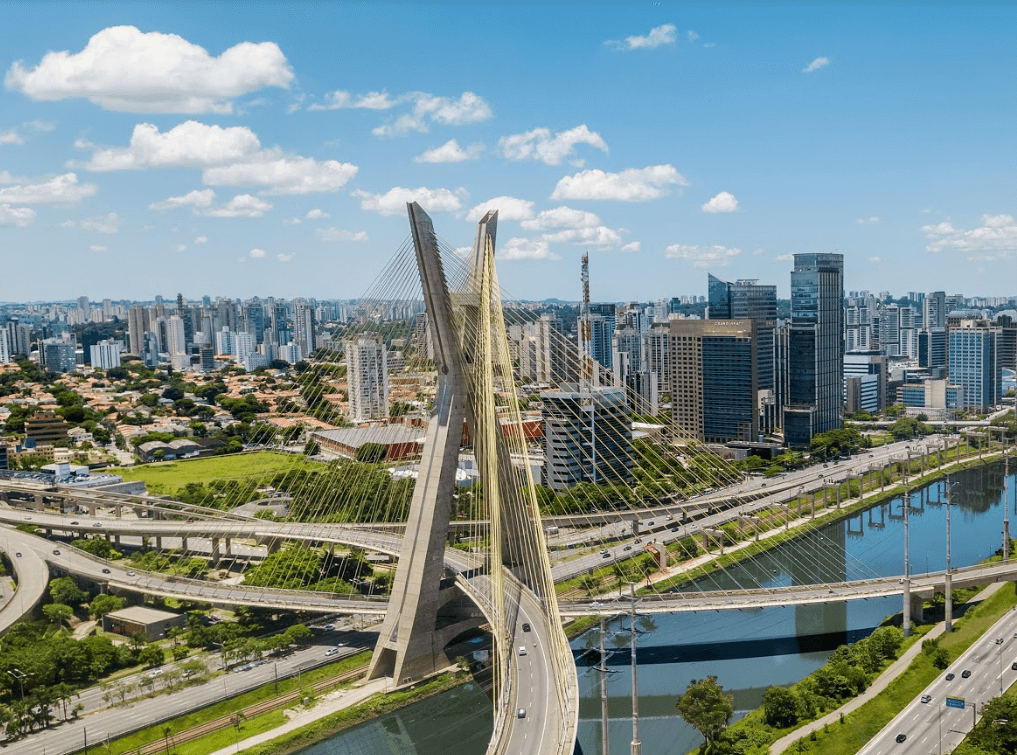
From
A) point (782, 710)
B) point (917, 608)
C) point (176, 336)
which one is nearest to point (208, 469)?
point (917, 608)

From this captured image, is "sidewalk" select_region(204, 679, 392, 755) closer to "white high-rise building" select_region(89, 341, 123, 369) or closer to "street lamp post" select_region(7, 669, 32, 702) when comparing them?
"street lamp post" select_region(7, 669, 32, 702)

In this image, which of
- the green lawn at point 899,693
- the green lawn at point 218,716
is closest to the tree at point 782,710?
the green lawn at point 899,693

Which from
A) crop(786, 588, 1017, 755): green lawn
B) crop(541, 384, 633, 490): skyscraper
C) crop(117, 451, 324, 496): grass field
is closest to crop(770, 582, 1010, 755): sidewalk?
crop(786, 588, 1017, 755): green lawn

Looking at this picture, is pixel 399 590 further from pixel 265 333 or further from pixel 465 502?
pixel 265 333

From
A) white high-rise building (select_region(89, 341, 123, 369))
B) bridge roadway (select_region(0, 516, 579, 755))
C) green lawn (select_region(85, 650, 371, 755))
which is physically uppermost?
white high-rise building (select_region(89, 341, 123, 369))

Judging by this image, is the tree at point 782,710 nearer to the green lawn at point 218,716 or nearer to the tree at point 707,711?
the tree at point 707,711

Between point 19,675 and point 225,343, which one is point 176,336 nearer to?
point 225,343

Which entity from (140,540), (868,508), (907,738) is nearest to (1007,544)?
(868,508)
